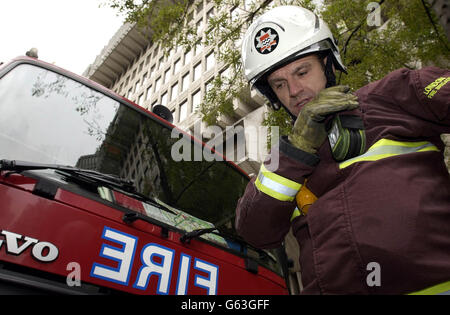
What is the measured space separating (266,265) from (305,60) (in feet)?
5.62

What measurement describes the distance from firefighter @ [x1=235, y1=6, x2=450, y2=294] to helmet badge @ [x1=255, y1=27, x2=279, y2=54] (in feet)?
2.27

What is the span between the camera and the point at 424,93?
3.71 ft

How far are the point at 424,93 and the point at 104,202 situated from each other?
69.2 inches

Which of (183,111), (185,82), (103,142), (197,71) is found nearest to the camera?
(103,142)

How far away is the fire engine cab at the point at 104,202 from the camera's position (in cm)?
145

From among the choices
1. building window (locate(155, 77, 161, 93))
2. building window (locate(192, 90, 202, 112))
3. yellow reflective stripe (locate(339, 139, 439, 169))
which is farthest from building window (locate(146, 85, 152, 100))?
yellow reflective stripe (locate(339, 139, 439, 169))

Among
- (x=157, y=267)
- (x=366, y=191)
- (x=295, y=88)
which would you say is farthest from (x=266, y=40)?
(x=157, y=267)

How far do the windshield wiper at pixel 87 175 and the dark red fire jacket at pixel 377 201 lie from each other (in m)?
1.03

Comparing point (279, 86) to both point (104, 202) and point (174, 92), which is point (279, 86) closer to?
point (104, 202)

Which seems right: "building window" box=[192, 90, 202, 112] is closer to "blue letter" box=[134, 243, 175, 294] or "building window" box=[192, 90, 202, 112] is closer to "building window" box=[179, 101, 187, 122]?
"building window" box=[179, 101, 187, 122]

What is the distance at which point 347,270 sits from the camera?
96cm

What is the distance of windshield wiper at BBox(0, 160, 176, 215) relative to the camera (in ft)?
5.10

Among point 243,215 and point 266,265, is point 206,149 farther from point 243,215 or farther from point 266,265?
point 243,215

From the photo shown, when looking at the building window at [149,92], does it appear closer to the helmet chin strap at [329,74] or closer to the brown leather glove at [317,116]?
the helmet chin strap at [329,74]
